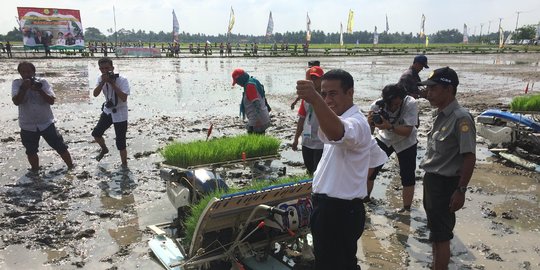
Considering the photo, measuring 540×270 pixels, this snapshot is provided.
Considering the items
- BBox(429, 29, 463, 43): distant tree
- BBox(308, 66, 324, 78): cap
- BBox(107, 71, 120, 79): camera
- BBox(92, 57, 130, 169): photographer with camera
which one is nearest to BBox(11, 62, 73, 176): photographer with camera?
BBox(92, 57, 130, 169): photographer with camera

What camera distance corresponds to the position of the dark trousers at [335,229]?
260 cm

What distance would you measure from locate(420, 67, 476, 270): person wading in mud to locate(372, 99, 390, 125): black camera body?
2.76ft

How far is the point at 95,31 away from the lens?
15675cm

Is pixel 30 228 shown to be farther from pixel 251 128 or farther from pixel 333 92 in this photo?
pixel 333 92

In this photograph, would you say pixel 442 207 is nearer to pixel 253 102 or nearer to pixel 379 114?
pixel 379 114

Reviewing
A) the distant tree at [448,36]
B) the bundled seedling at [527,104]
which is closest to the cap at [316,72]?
the bundled seedling at [527,104]

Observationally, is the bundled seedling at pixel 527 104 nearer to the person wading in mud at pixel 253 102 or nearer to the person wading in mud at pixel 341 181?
the person wading in mud at pixel 253 102

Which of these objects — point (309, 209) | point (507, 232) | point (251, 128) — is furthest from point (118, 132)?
point (507, 232)

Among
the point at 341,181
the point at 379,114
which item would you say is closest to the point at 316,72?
the point at 379,114

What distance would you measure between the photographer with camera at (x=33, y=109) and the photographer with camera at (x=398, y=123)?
5.23 meters

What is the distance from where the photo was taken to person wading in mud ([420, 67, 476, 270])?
3281 millimetres

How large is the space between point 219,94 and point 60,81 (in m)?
8.91

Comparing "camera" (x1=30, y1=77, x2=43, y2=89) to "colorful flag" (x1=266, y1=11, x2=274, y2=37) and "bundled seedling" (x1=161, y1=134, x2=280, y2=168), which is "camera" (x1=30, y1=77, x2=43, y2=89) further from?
"colorful flag" (x1=266, y1=11, x2=274, y2=37)

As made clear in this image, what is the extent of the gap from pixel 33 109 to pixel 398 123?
577cm
